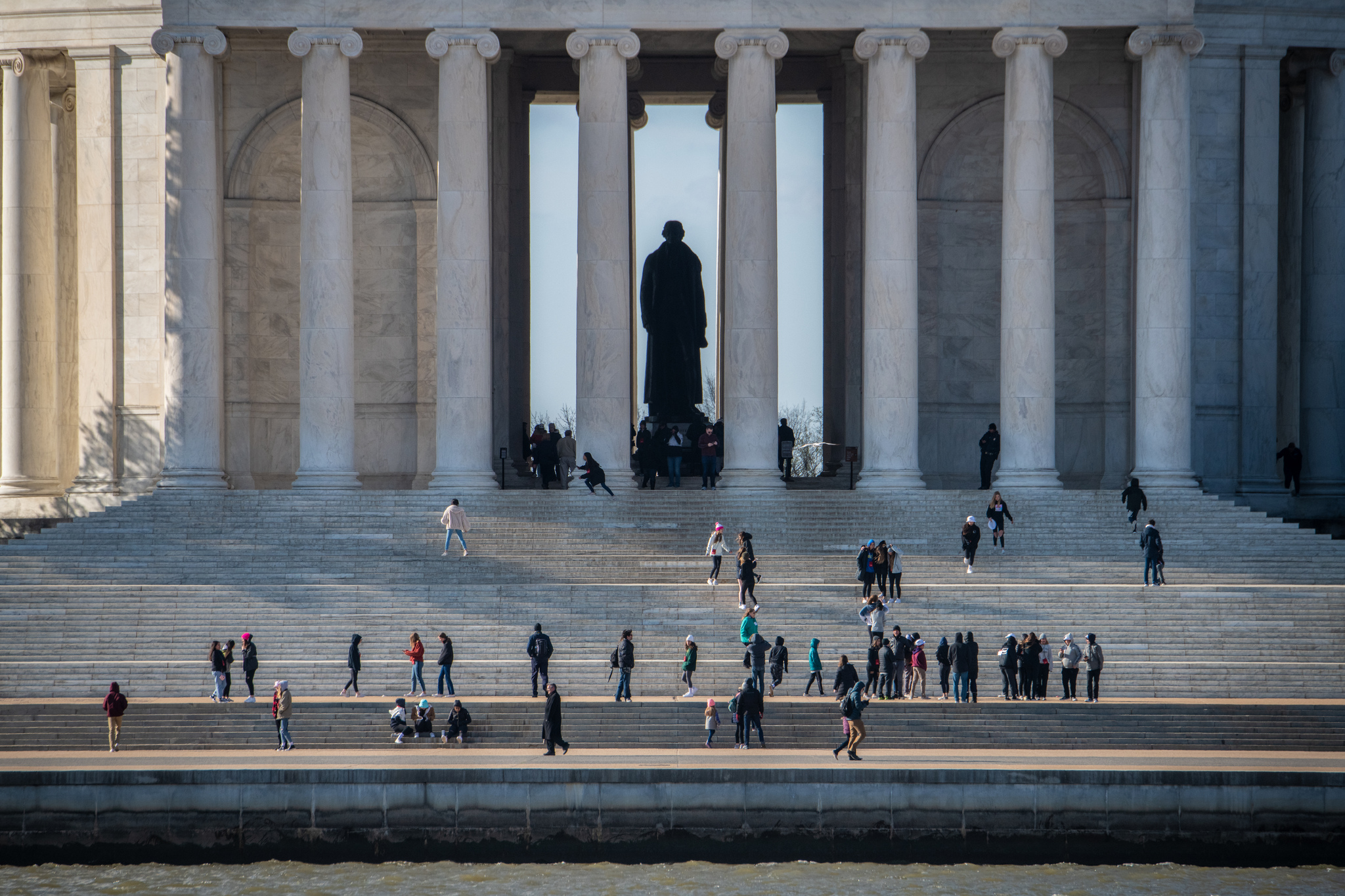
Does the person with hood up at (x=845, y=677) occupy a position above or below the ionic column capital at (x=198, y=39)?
below

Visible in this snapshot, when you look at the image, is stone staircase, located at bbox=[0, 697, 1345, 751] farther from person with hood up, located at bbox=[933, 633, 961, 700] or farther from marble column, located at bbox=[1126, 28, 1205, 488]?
marble column, located at bbox=[1126, 28, 1205, 488]

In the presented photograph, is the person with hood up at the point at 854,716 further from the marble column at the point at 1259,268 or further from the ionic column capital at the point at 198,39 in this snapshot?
the ionic column capital at the point at 198,39

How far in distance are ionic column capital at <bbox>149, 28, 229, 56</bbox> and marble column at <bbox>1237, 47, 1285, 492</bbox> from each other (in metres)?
37.4

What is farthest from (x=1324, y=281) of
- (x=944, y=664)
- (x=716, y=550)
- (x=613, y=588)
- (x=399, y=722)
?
(x=399, y=722)

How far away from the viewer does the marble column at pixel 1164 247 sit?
58.7m

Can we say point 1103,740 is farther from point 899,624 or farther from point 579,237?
point 579,237

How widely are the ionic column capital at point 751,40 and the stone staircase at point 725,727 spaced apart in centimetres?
2942

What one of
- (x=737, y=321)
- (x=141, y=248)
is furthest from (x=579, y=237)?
(x=141, y=248)

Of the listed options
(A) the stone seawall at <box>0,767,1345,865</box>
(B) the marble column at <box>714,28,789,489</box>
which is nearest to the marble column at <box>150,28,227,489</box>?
(B) the marble column at <box>714,28,789,489</box>

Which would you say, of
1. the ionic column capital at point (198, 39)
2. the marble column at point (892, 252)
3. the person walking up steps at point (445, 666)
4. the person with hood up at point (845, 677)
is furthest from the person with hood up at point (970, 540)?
the ionic column capital at point (198, 39)

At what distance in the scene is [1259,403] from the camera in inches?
2525

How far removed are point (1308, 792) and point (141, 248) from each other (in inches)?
1850

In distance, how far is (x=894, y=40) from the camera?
5906cm

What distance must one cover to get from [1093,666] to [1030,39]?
92.6 ft
